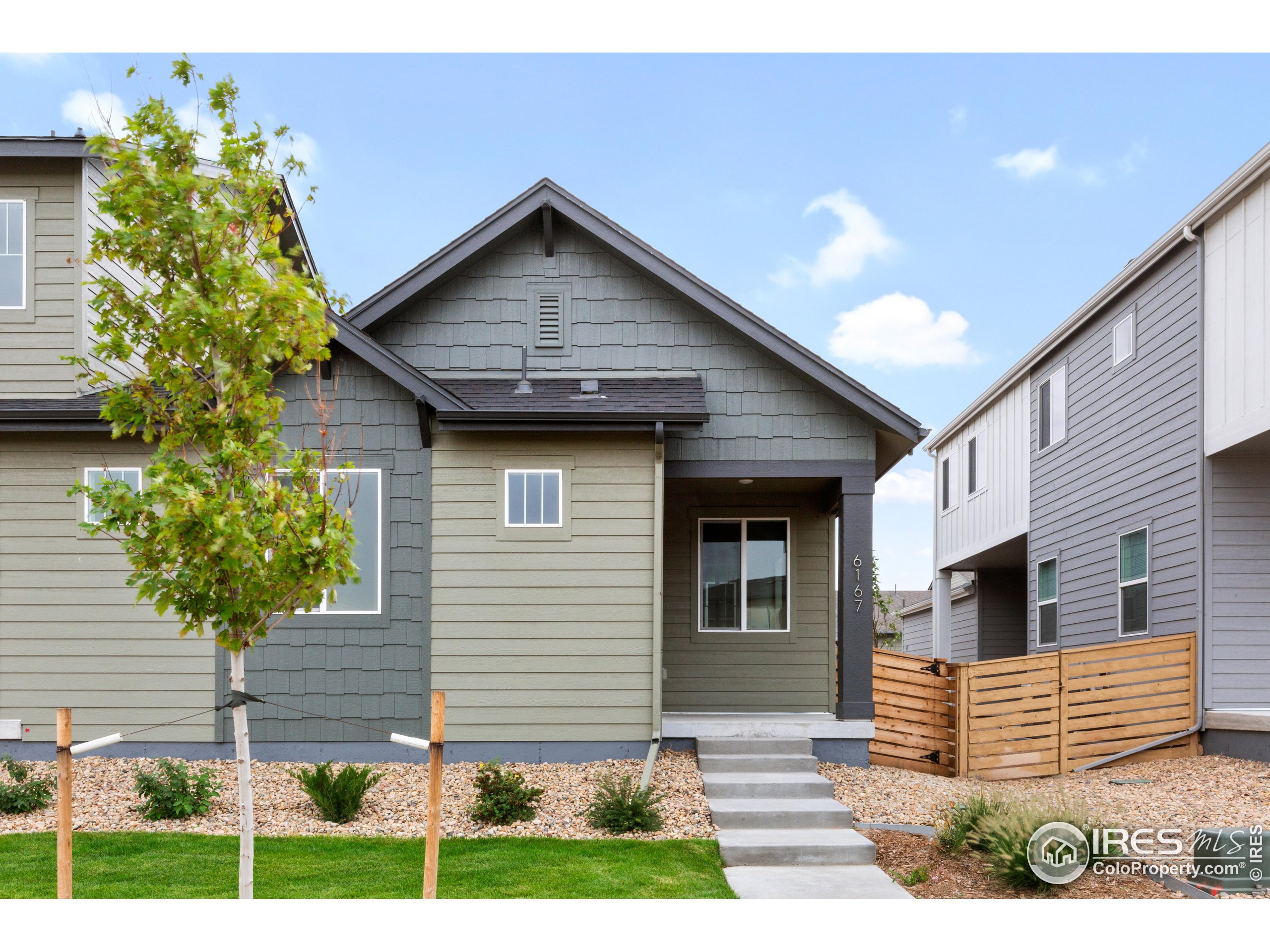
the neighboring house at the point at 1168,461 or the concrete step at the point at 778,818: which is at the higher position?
the neighboring house at the point at 1168,461

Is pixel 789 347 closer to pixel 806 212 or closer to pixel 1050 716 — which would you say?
pixel 1050 716

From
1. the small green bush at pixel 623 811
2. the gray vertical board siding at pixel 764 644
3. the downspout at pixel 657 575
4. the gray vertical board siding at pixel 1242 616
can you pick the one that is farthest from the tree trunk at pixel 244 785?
the gray vertical board siding at pixel 1242 616

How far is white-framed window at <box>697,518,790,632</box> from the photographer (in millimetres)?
11656

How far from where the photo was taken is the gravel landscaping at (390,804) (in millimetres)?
7516

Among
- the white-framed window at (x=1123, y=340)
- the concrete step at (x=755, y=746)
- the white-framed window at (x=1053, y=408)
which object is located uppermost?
the white-framed window at (x=1123, y=340)

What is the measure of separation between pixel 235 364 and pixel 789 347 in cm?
647

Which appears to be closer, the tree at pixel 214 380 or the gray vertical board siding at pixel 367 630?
the tree at pixel 214 380

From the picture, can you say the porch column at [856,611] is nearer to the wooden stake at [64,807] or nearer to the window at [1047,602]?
the window at [1047,602]

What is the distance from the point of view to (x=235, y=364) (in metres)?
4.80

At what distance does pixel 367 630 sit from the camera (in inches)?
374

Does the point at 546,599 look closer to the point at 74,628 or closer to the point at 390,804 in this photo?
the point at 390,804

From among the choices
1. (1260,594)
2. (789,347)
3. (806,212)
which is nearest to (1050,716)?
(1260,594)

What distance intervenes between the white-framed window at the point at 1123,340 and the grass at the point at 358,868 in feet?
30.2

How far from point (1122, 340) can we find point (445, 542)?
9.20 metres
